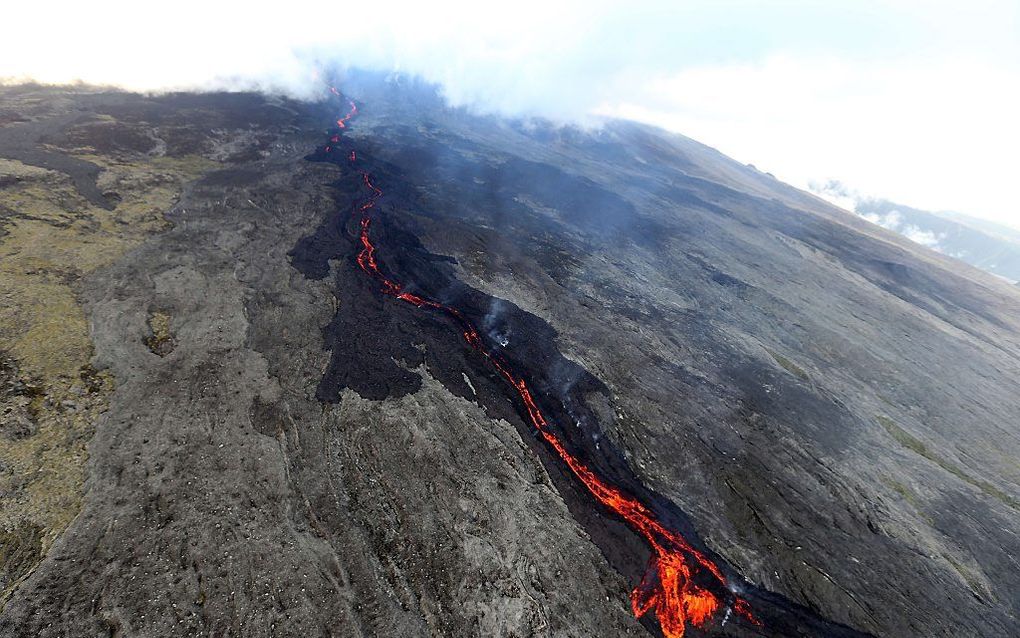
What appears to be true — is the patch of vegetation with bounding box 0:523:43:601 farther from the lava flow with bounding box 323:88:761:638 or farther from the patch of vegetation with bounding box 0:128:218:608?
the lava flow with bounding box 323:88:761:638

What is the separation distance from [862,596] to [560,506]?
9405 millimetres

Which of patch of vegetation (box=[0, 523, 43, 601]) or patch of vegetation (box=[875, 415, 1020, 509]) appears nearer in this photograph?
patch of vegetation (box=[0, 523, 43, 601])

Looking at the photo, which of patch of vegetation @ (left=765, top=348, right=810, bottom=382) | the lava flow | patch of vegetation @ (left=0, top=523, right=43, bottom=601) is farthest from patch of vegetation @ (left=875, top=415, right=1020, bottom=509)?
patch of vegetation @ (left=0, top=523, right=43, bottom=601)

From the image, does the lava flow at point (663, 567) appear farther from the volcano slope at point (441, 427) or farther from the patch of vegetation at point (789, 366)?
the patch of vegetation at point (789, 366)

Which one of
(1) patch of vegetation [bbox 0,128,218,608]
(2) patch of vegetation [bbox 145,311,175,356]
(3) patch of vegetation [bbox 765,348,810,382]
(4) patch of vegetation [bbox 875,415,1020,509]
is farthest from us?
(3) patch of vegetation [bbox 765,348,810,382]

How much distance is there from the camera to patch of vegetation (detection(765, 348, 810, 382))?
78.0ft

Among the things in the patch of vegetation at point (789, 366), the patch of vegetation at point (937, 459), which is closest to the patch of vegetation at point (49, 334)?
the patch of vegetation at point (789, 366)

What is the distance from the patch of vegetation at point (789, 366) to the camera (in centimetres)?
2377

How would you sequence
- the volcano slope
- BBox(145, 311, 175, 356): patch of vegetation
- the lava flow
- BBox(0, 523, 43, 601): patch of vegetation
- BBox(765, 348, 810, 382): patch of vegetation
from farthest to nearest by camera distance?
1. BBox(765, 348, 810, 382): patch of vegetation
2. BBox(145, 311, 175, 356): patch of vegetation
3. the lava flow
4. the volcano slope
5. BBox(0, 523, 43, 601): patch of vegetation

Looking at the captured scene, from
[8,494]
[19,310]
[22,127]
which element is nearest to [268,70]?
[22,127]

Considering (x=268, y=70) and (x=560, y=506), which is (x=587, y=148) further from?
(x=560, y=506)

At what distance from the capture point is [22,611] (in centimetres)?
979

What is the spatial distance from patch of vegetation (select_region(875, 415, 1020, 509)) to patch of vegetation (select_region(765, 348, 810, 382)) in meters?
3.60

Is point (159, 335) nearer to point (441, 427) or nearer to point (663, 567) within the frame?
point (441, 427)
